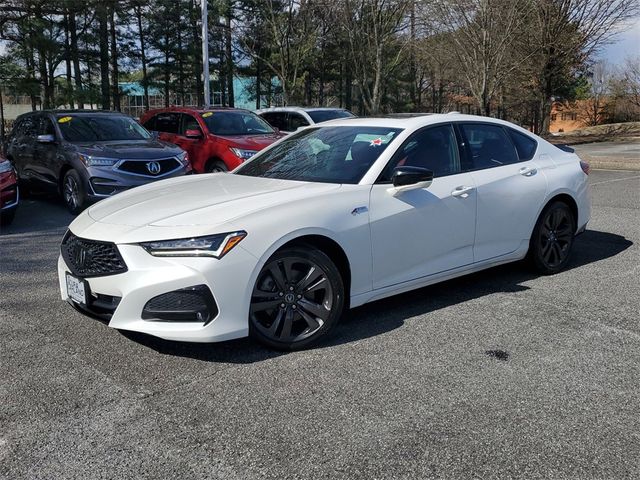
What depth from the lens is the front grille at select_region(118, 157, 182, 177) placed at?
9.12 m

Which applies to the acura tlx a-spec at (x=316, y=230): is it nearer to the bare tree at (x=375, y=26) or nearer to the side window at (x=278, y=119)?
the side window at (x=278, y=119)

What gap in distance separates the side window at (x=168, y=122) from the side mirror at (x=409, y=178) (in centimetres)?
866

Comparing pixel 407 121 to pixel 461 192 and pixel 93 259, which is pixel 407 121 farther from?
pixel 93 259

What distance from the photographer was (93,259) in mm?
3877

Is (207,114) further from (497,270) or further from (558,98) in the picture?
(558,98)

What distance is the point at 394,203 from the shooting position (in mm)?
4453

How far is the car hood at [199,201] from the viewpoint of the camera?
386cm

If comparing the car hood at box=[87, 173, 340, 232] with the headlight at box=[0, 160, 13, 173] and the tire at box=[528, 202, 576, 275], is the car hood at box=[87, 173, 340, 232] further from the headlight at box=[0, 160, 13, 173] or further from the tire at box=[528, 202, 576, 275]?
the headlight at box=[0, 160, 13, 173]

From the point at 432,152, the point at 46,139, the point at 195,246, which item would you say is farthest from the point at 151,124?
the point at 195,246

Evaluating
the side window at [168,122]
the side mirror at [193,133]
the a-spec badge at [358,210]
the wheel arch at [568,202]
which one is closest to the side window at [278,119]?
the side window at [168,122]

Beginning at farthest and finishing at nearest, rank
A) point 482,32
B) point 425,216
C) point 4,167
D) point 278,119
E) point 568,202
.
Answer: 1. point 482,32
2. point 278,119
3. point 4,167
4. point 568,202
5. point 425,216

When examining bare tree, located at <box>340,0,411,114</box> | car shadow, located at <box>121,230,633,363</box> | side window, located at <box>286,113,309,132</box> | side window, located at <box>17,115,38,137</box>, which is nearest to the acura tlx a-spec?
car shadow, located at <box>121,230,633,363</box>

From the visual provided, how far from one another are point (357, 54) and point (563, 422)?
27.5 meters

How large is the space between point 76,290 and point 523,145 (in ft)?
13.2
